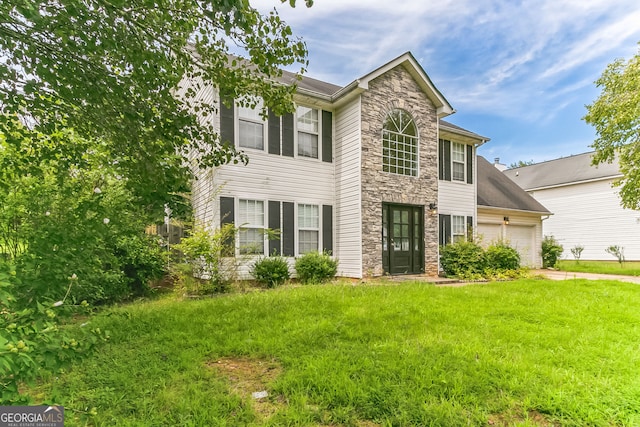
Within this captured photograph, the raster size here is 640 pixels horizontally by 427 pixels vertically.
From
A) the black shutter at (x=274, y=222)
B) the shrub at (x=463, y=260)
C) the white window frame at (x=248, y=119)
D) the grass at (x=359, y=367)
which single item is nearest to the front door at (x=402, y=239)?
the shrub at (x=463, y=260)

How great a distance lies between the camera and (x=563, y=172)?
21.7m

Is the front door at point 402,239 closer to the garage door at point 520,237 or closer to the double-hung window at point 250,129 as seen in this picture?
the double-hung window at point 250,129

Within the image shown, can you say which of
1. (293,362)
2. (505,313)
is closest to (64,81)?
(293,362)

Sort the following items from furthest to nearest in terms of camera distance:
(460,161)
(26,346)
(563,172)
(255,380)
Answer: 1. (563,172)
2. (460,161)
3. (255,380)
4. (26,346)

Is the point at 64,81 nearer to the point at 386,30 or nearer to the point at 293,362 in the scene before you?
the point at 293,362

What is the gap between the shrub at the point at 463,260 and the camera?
398 inches

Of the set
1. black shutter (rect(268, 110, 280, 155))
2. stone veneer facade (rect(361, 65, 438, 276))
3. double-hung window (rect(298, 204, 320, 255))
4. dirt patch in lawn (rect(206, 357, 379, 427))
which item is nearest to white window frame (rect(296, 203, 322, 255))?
double-hung window (rect(298, 204, 320, 255))

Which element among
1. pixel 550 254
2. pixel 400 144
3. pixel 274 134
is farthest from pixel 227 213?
pixel 550 254

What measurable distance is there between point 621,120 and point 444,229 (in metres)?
8.13

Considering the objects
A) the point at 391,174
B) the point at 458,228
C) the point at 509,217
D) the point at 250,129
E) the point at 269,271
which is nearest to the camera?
the point at 269,271

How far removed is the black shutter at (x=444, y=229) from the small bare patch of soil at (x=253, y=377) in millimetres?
9191

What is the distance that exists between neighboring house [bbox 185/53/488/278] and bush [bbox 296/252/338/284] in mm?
511

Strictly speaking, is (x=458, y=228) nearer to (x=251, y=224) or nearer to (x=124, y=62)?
(x=251, y=224)

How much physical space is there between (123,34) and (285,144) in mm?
6327
